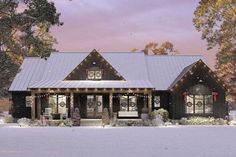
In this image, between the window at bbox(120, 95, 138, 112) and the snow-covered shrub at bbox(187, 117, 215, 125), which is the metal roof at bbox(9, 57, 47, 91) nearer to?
the window at bbox(120, 95, 138, 112)

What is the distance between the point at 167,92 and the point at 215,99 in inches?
190

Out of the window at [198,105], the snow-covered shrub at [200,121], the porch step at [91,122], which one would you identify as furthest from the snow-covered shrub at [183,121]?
the porch step at [91,122]

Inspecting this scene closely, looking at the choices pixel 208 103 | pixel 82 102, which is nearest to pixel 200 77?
pixel 208 103

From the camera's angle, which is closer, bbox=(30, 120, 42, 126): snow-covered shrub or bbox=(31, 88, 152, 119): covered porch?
bbox=(30, 120, 42, 126): snow-covered shrub

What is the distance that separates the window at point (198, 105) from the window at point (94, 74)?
8.32 meters

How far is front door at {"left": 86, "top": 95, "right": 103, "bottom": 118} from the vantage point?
4884 cm

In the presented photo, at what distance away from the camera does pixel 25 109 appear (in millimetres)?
48781

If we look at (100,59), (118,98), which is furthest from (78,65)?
(118,98)

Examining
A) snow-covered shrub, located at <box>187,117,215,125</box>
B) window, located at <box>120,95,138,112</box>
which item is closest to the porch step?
window, located at <box>120,95,138,112</box>

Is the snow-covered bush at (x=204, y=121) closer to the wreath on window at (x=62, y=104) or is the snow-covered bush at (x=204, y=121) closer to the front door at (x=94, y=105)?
the front door at (x=94, y=105)

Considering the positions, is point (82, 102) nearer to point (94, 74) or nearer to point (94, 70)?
point (94, 74)

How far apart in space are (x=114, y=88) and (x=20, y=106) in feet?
32.6

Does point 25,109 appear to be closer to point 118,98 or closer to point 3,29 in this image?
point 118,98

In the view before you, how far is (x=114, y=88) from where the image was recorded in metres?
44.6
